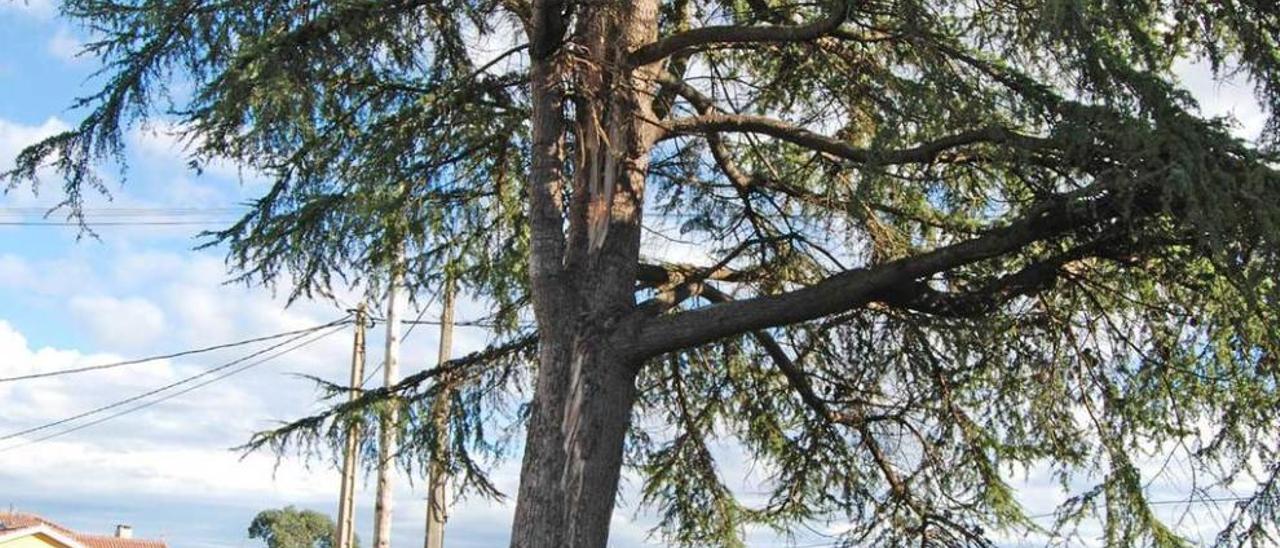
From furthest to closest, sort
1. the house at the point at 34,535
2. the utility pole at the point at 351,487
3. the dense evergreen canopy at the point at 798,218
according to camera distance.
Result: the house at the point at 34,535 < the utility pole at the point at 351,487 < the dense evergreen canopy at the point at 798,218

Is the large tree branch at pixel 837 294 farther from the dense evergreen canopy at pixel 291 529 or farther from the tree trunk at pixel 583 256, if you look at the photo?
the dense evergreen canopy at pixel 291 529

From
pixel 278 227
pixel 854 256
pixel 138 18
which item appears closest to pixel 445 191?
pixel 278 227

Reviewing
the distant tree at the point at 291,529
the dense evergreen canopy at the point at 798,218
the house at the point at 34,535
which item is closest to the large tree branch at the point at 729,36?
the dense evergreen canopy at the point at 798,218

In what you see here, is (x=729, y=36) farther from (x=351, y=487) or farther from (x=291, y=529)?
(x=291, y=529)

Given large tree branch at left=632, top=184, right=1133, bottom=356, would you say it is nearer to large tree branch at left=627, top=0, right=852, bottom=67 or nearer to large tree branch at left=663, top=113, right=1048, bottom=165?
large tree branch at left=663, top=113, right=1048, bottom=165

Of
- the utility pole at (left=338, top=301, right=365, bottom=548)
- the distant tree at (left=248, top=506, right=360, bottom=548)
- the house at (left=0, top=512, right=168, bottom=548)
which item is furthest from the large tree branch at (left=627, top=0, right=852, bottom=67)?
the distant tree at (left=248, top=506, right=360, bottom=548)

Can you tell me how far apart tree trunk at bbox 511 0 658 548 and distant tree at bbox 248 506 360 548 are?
56.4 m

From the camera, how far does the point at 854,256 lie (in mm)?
9086

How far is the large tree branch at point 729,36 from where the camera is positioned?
278 inches

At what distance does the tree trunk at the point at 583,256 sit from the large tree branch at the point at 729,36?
163 mm

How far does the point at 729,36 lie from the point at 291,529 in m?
58.7

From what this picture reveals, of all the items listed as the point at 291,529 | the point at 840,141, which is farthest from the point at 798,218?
the point at 291,529

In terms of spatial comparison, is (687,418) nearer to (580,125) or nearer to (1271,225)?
(580,125)

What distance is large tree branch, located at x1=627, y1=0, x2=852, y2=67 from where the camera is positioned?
7066 mm
